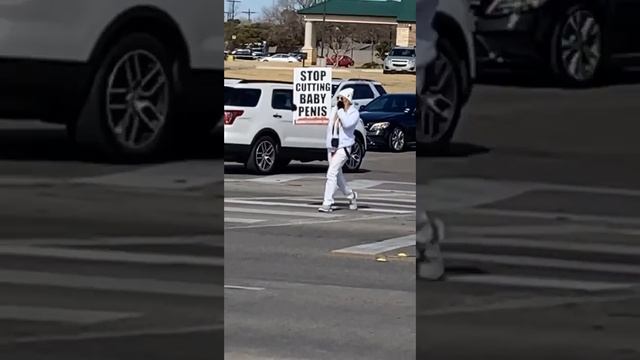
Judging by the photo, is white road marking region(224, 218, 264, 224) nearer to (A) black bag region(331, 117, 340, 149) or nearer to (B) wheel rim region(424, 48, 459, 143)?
(A) black bag region(331, 117, 340, 149)

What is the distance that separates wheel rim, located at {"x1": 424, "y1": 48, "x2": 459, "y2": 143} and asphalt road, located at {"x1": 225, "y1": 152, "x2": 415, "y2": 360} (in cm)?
320

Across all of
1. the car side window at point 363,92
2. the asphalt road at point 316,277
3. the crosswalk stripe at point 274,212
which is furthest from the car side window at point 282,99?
the car side window at point 363,92

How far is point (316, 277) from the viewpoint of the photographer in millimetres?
9570

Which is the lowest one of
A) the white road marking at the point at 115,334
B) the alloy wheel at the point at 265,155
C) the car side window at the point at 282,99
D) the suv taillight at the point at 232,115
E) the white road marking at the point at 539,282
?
the alloy wheel at the point at 265,155

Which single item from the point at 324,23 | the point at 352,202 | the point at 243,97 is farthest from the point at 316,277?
the point at 324,23

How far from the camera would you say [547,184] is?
3.48m

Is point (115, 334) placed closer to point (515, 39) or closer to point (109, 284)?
point (109, 284)

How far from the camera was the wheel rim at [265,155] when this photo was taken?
20.6 m

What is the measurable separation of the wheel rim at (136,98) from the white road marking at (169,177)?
11 cm

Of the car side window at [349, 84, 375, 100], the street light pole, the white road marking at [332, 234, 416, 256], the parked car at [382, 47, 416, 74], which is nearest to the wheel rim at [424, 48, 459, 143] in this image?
the white road marking at [332, 234, 416, 256]

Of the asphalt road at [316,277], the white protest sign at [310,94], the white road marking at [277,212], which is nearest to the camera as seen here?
the asphalt road at [316,277]

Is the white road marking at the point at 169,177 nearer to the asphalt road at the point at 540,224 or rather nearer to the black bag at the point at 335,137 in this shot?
the asphalt road at the point at 540,224

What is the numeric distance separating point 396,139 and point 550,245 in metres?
23.7

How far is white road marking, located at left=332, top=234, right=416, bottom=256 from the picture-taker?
36.9 feet
